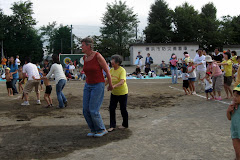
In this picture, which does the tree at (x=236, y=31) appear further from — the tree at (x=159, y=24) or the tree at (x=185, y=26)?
the tree at (x=159, y=24)

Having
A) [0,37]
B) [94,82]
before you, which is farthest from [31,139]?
[0,37]

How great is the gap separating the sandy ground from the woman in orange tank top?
397 mm

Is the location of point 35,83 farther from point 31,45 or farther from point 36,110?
point 31,45

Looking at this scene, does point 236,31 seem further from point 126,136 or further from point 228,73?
point 126,136

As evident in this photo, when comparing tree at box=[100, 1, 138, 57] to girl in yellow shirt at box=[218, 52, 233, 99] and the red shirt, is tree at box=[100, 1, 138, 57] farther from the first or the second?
the red shirt

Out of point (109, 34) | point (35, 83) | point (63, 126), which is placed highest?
point (109, 34)

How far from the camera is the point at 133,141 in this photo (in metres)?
4.79

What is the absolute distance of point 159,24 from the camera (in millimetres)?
64812

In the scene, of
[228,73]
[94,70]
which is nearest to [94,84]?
[94,70]

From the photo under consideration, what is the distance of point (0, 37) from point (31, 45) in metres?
9.07

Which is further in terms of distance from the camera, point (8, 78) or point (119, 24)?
point (119, 24)

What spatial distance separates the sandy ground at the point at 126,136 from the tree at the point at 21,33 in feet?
193

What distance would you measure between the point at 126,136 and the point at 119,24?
60.1 meters

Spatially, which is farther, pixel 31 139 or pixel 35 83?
pixel 35 83
